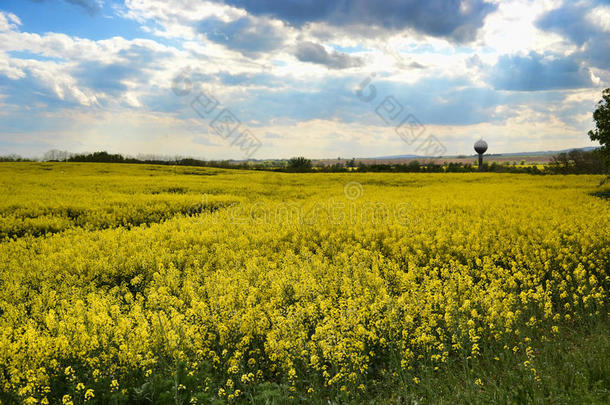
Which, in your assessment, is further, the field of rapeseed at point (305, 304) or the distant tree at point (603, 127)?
the distant tree at point (603, 127)

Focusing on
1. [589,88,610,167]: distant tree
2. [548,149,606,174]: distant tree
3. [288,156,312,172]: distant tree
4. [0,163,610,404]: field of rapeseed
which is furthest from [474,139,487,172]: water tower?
[0,163,610,404]: field of rapeseed

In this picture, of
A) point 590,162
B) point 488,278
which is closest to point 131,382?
point 488,278

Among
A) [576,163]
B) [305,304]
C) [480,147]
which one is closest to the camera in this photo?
[305,304]

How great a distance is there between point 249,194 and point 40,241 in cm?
1291

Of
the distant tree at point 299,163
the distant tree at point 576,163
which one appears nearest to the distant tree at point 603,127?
the distant tree at point 576,163

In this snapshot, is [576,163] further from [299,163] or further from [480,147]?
[299,163]

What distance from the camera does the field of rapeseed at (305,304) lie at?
475 cm

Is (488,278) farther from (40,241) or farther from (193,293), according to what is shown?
(40,241)

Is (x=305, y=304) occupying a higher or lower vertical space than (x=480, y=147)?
lower

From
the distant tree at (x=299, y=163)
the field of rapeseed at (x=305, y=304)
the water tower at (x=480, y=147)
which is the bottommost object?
the field of rapeseed at (x=305, y=304)

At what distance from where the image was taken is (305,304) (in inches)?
266

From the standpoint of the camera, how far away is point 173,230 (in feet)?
40.8

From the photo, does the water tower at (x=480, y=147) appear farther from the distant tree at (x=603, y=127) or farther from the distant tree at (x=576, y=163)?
the distant tree at (x=603, y=127)

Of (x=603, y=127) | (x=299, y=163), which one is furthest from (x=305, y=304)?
(x=299, y=163)
